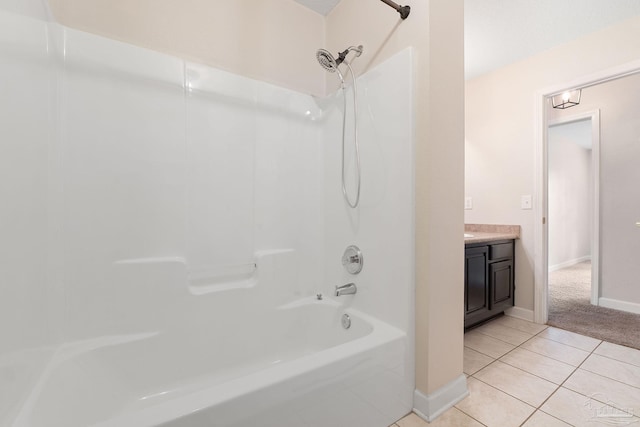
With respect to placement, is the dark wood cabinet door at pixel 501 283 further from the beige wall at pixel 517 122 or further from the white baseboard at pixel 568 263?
the white baseboard at pixel 568 263

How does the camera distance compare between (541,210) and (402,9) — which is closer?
(402,9)

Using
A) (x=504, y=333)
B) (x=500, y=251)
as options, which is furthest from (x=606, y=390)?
(x=500, y=251)

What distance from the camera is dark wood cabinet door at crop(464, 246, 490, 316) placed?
2.11 meters

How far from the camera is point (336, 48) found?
197 cm

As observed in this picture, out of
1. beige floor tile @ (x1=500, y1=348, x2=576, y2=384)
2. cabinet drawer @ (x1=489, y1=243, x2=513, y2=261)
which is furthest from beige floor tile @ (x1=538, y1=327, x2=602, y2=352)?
cabinet drawer @ (x1=489, y1=243, x2=513, y2=261)

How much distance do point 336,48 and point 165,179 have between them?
4.83 ft

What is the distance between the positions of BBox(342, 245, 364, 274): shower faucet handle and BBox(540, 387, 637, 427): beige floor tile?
3.68 ft

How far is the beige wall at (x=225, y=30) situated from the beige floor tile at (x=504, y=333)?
239 centimetres

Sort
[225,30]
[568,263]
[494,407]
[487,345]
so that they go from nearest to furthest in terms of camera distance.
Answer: [494,407] < [225,30] < [487,345] < [568,263]

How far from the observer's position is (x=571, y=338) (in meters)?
2.14

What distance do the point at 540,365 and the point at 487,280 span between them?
688 millimetres

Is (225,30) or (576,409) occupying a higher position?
(225,30)

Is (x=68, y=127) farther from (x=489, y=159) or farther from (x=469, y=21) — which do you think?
(x=489, y=159)

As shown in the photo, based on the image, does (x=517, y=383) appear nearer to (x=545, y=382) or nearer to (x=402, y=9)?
(x=545, y=382)
